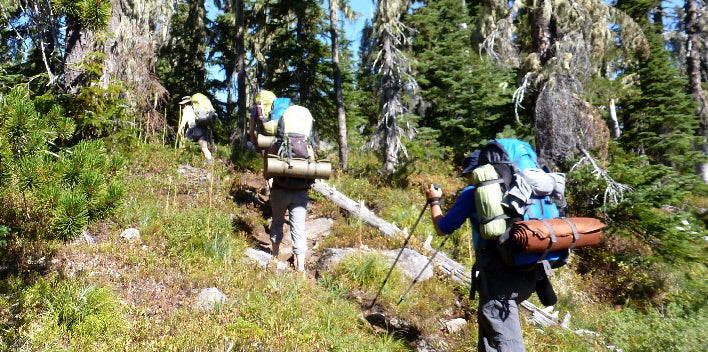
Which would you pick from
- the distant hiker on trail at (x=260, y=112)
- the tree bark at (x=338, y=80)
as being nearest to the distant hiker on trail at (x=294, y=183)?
the distant hiker on trail at (x=260, y=112)

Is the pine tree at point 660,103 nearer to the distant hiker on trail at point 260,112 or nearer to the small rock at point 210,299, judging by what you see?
the distant hiker on trail at point 260,112

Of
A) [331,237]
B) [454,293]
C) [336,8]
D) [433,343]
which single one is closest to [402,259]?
[454,293]

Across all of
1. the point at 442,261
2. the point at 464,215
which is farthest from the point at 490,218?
the point at 442,261

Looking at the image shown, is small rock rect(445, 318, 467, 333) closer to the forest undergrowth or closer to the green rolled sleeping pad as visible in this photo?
the forest undergrowth

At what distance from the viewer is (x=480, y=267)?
380 centimetres

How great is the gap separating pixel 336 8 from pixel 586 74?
7.45 m

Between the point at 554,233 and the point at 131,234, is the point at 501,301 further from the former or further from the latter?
the point at 131,234

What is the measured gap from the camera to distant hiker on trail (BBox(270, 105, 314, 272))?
5.94m

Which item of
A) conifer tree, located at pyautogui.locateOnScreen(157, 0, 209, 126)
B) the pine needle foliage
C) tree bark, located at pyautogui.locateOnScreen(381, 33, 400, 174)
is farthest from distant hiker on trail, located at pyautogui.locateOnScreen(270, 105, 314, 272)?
conifer tree, located at pyautogui.locateOnScreen(157, 0, 209, 126)

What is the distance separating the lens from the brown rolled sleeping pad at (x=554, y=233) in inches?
125

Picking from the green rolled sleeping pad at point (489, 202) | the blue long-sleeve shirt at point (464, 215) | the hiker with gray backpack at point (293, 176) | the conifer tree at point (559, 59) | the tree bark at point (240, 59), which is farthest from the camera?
the tree bark at point (240, 59)

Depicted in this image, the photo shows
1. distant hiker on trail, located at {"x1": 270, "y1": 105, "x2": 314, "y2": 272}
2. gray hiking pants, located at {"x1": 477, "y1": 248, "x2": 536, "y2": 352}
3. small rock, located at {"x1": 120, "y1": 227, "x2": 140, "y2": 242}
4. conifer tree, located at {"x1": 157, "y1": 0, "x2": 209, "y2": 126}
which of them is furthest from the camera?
conifer tree, located at {"x1": 157, "y1": 0, "x2": 209, "y2": 126}

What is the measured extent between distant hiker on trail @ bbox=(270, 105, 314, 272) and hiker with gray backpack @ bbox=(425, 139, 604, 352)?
2.67 m

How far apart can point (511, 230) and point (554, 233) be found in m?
0.32
